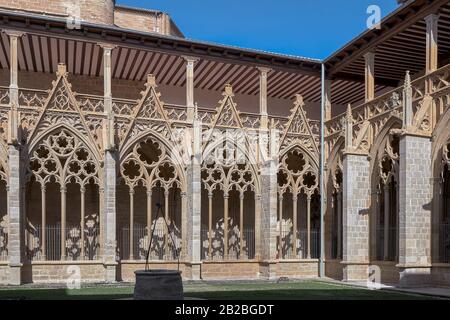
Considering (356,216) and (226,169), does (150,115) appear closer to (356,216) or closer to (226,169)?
(226,169)

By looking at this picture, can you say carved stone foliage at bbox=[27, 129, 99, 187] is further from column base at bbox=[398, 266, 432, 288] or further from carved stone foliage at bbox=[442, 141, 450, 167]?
carved stone foliage at bbox=[442, 141, 450, 167]

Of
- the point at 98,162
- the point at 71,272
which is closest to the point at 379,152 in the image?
the point at 98,162

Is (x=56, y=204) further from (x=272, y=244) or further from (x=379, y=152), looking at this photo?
(x=379, y=152)

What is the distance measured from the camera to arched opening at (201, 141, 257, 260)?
19.7 m

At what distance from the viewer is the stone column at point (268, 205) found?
1975cm

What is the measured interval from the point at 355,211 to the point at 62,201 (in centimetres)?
915

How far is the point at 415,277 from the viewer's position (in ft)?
50.4

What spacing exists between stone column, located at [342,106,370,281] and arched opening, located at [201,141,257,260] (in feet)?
11.2

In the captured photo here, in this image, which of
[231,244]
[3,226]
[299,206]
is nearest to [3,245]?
[3,226]

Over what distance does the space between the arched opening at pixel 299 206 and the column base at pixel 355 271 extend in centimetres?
240

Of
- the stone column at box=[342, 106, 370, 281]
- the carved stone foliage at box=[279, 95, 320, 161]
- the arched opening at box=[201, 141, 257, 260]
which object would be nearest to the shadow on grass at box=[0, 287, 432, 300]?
the stone column at box=[342, 106, 370, 281]

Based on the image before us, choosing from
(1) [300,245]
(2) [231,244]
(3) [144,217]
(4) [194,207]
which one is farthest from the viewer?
(1) [300,245]

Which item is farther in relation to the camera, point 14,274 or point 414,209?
point 14,274

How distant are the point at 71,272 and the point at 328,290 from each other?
7.83 meters
